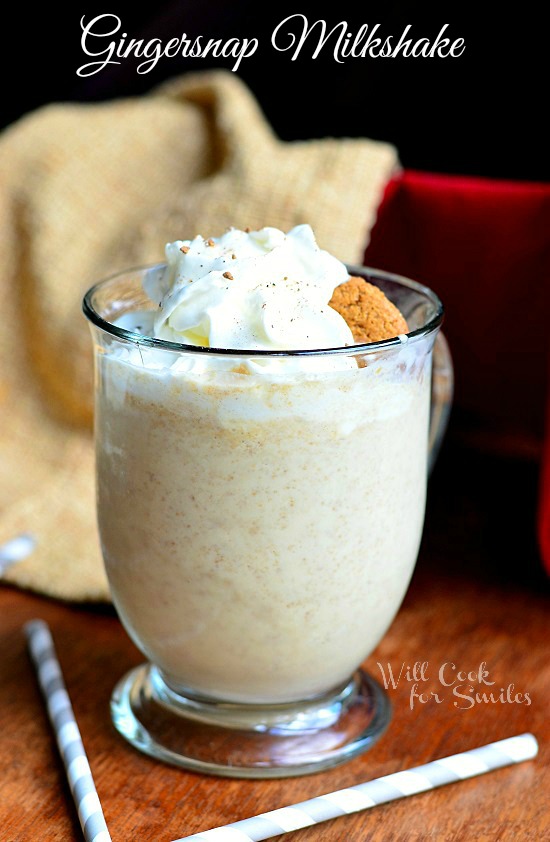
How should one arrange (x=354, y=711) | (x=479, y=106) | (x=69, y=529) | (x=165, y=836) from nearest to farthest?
(x=165, y=836)
(x=354, y=711)
(x=69, y=529)
(x=479, y=106)

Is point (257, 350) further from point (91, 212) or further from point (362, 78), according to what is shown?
point (362, 78)

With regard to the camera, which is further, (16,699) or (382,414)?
(16,699)

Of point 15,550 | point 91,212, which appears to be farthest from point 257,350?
point 91,212

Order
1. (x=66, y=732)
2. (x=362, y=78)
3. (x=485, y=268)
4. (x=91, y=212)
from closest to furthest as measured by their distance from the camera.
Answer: (x=66, y=732), (x=485, y=268), (x=91, y=212), (x=362, y=78)

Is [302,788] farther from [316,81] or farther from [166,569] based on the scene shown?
[316,81]

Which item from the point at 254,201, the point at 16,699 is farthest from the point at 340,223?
the point at 16,699

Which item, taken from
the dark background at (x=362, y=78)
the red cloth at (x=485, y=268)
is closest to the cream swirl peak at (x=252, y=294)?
the red cloth at (x=485, y=268)

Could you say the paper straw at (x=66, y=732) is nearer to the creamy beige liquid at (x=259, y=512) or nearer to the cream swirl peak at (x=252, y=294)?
the creamy beige liquid at (x=259, y=512)
